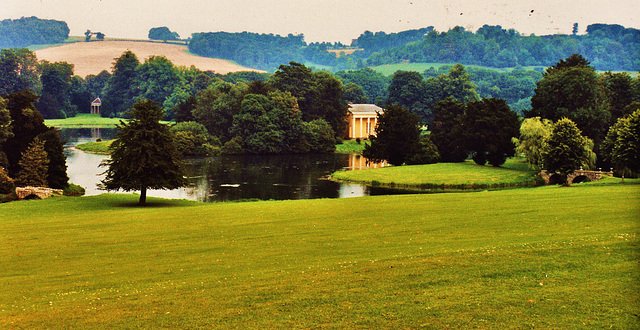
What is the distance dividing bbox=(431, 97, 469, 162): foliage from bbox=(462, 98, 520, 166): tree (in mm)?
2083

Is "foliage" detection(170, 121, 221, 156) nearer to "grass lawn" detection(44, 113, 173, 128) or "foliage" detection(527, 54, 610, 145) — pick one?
"grass lawn" detection(44, 113, 173, 128)

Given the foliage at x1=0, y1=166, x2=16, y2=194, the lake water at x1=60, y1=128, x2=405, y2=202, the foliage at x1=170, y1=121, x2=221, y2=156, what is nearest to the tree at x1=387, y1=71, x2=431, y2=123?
the lake water at x1=60, y1=128, x2=405, y2=202

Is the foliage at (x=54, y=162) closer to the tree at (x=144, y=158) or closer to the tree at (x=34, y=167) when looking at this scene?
the tree at (x=34, y=167)

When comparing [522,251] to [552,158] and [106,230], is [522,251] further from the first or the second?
[552,158]

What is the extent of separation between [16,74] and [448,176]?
142 m

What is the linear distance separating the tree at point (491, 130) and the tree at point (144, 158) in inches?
1675

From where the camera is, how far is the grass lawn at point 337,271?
1300cm

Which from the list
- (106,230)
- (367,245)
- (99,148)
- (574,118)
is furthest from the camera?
(99,148)

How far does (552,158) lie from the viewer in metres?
52.1

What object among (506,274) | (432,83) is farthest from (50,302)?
(432,83)

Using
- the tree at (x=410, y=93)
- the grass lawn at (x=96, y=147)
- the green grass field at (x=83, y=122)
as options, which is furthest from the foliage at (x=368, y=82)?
the grass lawn at (x=96, y=147)

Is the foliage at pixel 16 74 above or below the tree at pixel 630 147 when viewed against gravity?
above

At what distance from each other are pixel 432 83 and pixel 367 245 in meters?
131

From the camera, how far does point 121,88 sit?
185m
